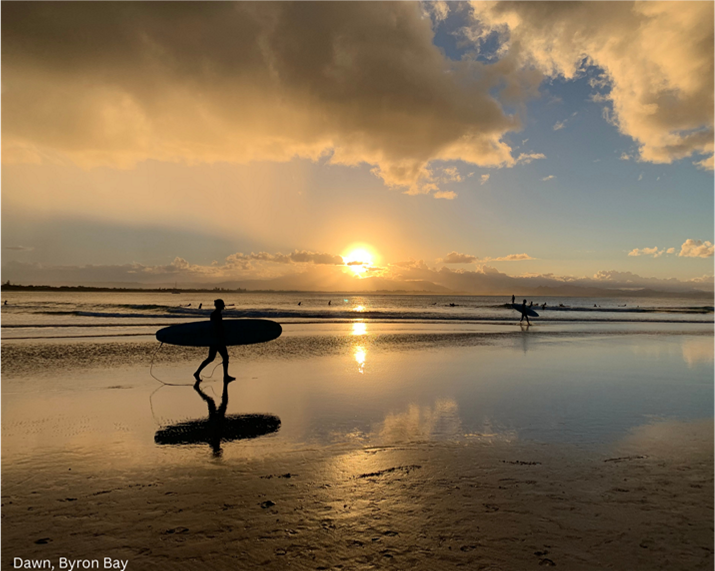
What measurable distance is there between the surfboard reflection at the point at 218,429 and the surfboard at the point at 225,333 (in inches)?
229

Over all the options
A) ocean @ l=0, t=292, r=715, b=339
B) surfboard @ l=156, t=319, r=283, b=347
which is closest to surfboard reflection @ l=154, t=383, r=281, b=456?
surfboard @ l=156, t=319, r=283, b=347

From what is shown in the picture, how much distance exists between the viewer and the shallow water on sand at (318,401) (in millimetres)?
6816

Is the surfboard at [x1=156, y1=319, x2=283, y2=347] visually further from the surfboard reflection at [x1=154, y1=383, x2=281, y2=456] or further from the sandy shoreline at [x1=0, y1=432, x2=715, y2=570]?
the sandy shoreline at [x1=0, y1=432, x2=715, y2=570]

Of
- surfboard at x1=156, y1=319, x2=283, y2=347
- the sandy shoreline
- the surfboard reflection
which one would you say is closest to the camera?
the sandy shoreline

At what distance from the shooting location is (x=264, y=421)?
7969 millimetres

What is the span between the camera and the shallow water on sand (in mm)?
6816

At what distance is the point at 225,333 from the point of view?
48.0 ft

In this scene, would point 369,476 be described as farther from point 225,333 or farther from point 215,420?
point 225,333

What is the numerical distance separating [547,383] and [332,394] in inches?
245

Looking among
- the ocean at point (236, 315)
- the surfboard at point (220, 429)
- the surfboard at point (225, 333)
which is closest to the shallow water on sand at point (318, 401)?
the surfboard at point (220, 429)

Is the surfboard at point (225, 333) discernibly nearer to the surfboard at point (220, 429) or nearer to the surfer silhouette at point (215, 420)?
the surfer silhouette at point (215, 420)

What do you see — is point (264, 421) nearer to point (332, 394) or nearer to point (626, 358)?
point (332, 394)

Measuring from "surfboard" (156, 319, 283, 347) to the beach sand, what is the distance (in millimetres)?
2662

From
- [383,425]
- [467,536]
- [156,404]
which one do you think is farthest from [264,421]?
[467,536]
